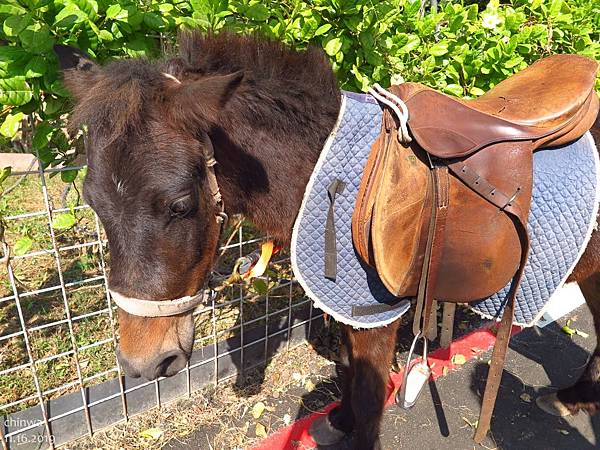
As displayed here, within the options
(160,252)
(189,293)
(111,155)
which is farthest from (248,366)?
(111,155)

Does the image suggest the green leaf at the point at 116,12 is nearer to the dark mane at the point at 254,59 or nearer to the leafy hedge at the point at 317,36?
the leafy hedge at the point at 317,36

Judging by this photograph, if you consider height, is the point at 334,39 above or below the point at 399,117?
above

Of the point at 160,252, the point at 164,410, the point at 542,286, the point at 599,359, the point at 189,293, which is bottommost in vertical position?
the point at 164,410

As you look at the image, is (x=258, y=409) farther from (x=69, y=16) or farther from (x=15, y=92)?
(x=69, y=16)

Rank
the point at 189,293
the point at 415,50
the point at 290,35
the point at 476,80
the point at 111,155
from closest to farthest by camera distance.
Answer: the point at 111,155 < the point at 189,293 < the point at 290,35 < the point at 415,50 < the point at 476,80

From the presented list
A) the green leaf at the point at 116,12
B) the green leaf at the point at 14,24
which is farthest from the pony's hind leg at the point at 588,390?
the green leaf at the point at 14,24

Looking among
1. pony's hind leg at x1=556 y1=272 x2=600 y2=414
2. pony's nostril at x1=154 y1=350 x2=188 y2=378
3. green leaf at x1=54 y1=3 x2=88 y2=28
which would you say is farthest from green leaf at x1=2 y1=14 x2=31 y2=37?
pony's hind leg at x1=556 y1=272 x2=600 y2=414

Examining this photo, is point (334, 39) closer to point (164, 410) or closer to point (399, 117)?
point (399, 117)

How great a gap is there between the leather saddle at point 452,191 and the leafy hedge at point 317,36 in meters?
0.64

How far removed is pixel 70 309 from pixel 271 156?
2402 millimetres

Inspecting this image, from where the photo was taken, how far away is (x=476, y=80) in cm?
274

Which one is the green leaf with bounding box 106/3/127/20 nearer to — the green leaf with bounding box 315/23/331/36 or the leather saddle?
the green leaf with bounding box 315/23/331/36

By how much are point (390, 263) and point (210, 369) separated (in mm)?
1695

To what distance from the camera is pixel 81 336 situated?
291 cm
